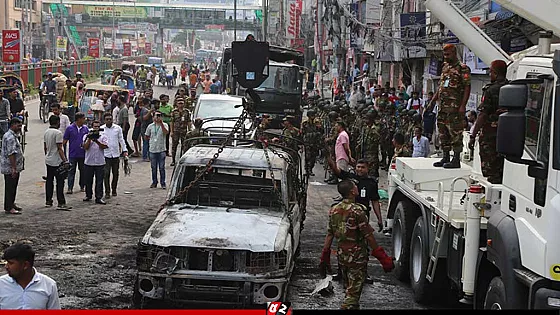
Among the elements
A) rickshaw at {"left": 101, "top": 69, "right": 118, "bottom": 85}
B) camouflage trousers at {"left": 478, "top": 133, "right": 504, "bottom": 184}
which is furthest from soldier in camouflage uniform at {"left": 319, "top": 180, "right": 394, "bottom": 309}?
rickshaw at {"left": 101, "top": 69, "right": 118, "bottom": 85}

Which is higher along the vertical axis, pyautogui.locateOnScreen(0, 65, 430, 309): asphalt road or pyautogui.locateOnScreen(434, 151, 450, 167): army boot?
pyautogui.locateOnScreen(434, 151, 450, 167): army boot

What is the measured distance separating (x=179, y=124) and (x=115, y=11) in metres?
100

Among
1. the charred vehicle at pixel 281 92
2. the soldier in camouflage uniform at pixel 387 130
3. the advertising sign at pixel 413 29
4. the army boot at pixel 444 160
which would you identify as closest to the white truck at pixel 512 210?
the army boot at pixel 444 160

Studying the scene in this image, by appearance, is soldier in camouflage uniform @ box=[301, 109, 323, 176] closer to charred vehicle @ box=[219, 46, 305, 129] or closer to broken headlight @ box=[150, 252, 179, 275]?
charred vehicle @ box=[219, 46, 305, 129]

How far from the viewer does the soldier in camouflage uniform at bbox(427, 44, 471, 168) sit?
35.3ft

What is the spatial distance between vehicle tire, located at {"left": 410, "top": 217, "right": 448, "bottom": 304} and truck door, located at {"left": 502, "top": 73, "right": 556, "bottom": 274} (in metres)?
2.52

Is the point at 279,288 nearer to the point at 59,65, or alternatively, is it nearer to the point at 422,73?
the point at 422,73

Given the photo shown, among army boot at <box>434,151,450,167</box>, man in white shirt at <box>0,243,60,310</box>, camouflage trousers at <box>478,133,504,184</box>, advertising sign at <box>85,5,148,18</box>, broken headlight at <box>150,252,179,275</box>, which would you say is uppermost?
advertising sign at <box>85,5,148,18</box>

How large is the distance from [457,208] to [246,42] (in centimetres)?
A: 816

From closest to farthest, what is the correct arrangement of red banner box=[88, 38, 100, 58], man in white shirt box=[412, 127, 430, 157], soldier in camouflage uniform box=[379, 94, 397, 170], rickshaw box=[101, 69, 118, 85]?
1. man in white shirt box=[412, 127, 430, 157]
2. soldier in camouflage uniform box=[379, 94, 397, 170]
3. rickshaw box=[101, 69, 118, 85]
4. red banner box=[88, 38, 100, 58]

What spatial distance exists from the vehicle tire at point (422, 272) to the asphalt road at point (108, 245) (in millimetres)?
212

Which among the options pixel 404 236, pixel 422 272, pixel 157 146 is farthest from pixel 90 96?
pixel 422 272

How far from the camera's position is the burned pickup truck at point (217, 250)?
889 centimetres

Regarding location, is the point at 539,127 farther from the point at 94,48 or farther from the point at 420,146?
the point at 94,48
